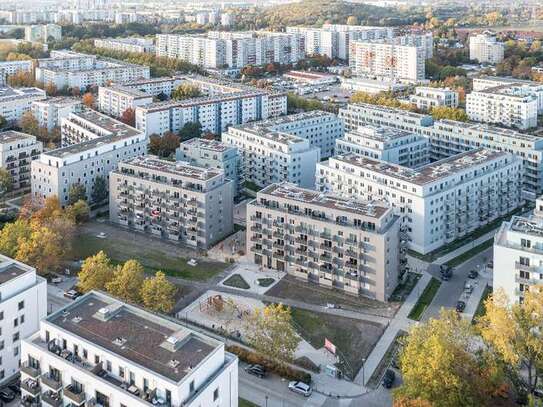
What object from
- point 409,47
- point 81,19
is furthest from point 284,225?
point 81,19

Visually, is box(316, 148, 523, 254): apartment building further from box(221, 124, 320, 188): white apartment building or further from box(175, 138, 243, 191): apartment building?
box(175, 138, 243, 191): apartment building

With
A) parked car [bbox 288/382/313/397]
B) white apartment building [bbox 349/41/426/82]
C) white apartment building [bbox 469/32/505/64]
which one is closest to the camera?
parked car [bbox 288/382/313/397]

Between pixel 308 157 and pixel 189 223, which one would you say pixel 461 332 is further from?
pixel 308 157

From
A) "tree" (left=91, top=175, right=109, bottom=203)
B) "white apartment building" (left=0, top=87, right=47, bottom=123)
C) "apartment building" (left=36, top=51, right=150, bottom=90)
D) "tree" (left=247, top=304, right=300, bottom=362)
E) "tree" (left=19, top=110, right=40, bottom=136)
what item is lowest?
"tree" (left=247, top=304, right=300, bottom=362)

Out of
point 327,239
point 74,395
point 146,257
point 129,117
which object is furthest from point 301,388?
point 129,117

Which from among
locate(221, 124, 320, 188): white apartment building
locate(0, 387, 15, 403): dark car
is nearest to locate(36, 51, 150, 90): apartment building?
locate(221, 124, 320, 188): white apartment building

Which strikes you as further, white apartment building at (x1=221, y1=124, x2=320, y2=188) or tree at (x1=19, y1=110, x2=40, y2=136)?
tree at (x1=19, y1=110, x2=40, y2=136)

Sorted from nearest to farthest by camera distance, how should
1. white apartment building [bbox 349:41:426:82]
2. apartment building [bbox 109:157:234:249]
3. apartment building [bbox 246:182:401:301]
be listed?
apartment building [bbox 246:182:401:301] → apartment building [bbox 109:157:234:249] → white apartment building [bbox 349:41:426:82]

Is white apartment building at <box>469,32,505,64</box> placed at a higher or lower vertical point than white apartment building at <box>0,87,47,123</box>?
higher
